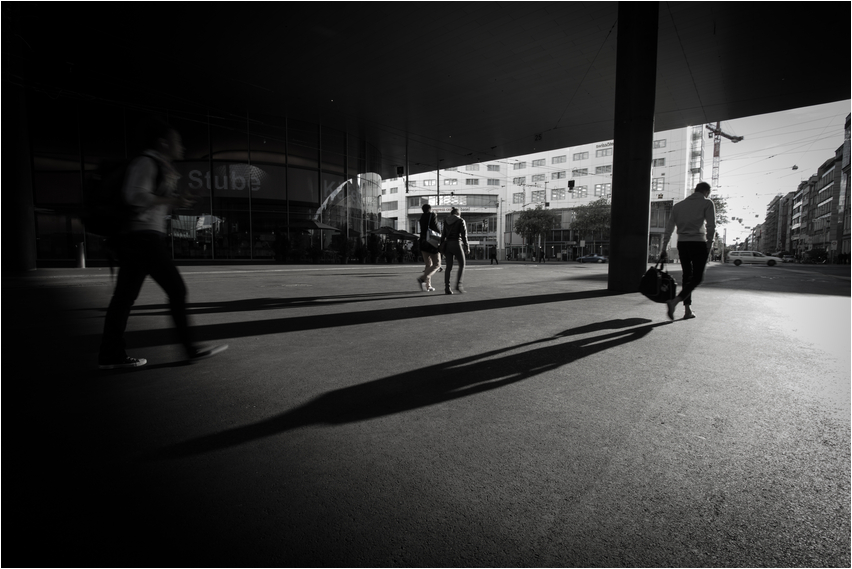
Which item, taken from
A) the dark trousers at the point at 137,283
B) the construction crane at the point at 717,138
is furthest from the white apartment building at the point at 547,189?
the dark trousers at the point at 137,283

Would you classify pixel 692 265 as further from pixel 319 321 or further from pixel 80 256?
pixel 80 256

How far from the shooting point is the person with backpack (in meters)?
3.14

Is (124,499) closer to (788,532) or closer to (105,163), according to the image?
(788,532)

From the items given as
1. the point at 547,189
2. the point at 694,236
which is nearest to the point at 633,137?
the point at 694,236

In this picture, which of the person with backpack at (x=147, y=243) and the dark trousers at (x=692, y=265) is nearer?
the person with backpack at (x=147, y=243)

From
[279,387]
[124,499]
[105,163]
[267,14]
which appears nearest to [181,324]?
[279,387]

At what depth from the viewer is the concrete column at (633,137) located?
9.09m

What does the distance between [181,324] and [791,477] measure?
150 inches

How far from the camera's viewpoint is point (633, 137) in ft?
30.4

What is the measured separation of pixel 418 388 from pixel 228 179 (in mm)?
27588

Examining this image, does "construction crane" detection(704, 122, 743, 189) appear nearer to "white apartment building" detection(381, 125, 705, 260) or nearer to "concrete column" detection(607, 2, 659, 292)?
"white apartment building" detection(381, 125, 705, 260)

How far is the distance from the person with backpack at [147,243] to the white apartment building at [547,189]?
52.7m

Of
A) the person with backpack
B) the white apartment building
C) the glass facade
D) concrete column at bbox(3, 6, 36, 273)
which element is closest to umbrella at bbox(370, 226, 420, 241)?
the glass facade

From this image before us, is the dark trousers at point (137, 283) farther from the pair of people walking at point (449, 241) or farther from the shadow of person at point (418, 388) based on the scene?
the pair of people walking at point (449, 241)
